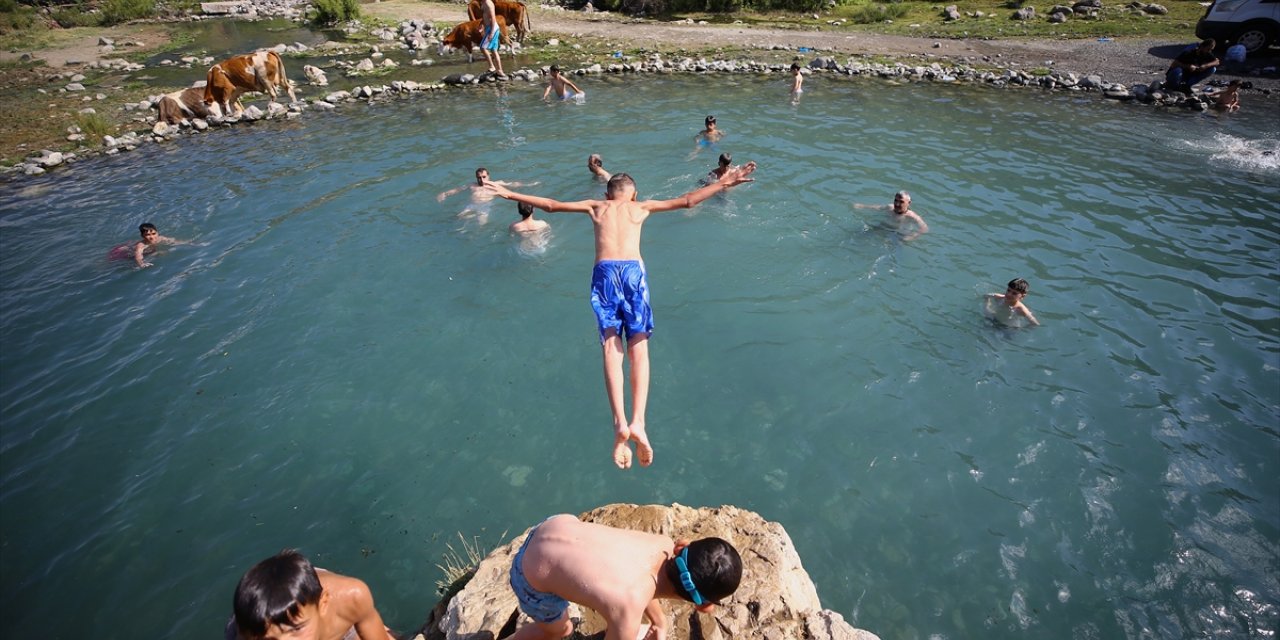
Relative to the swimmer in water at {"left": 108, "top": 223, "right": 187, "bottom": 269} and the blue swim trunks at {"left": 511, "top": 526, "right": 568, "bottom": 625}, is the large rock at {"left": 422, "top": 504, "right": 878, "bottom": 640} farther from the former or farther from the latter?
the swimmer in water at {"left": 108, "top": 223, "right": 187, "bottom": 269}

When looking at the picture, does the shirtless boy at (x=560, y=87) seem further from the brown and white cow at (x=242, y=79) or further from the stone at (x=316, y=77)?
the stone at (x=316, y=77)

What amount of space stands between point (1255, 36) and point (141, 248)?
33758 mm

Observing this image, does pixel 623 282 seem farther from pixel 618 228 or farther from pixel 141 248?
pixel 141 248

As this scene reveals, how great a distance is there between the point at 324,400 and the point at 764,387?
19.6ft

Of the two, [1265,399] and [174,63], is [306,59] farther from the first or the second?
[1265,399]

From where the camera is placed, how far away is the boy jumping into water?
4621mm

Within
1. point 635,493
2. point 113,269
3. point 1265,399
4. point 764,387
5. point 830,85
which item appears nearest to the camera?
point 635,493

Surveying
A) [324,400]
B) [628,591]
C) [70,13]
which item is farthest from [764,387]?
[70,13]

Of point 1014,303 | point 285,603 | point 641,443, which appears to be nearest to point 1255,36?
point 1014,303

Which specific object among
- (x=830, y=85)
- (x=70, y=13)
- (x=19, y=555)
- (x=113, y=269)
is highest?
(x=70, y=13)

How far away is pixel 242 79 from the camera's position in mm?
18016

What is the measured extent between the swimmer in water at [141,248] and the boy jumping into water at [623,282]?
29.7ft

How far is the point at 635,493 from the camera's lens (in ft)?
19.9

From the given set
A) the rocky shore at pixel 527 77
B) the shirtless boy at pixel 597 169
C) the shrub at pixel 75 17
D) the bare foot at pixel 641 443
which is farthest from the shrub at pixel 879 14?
the shrub at pixel 75 17
